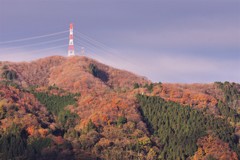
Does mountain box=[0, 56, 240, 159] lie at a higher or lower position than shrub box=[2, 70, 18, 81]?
lower

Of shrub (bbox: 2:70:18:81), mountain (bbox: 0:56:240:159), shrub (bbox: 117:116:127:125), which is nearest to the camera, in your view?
mountain (bbox: 0:56:240:159)

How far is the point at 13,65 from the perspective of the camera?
186125 mm

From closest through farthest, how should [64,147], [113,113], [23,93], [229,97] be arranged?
[64,147] < [113,113] < [23,93] < [229,97]

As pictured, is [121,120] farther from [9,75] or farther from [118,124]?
[9,75]

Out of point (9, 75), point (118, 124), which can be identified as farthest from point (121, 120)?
point (9, 75)

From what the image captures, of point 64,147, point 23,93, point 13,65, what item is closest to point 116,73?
point 13,65

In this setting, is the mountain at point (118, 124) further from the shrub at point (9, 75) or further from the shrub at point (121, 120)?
the shrub at point (9, 75)

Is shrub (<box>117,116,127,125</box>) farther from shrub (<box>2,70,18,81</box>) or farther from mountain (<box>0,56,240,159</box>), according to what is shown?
shrub (<box>2,70,18,81</box>)

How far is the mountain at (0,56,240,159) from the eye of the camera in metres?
93.9

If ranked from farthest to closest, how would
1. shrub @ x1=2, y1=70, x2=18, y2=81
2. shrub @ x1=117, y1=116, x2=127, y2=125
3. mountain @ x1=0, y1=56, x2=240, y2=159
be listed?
1. shrub @ x1=2, y1=70, x2=18, y2=81
2. shrub @ x1=117, y1=116, x2=127, y2=125
3. mountain @ x1=0, y1=56, x2=240, y2=159

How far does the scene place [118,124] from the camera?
109 meters

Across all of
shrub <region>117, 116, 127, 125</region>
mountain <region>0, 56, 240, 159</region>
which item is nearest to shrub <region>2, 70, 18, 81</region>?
mountain <region>0, 56, 240, 159</region>

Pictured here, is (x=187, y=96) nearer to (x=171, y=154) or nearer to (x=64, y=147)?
(x=171, y=154)

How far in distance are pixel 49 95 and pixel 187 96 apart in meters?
38.2
